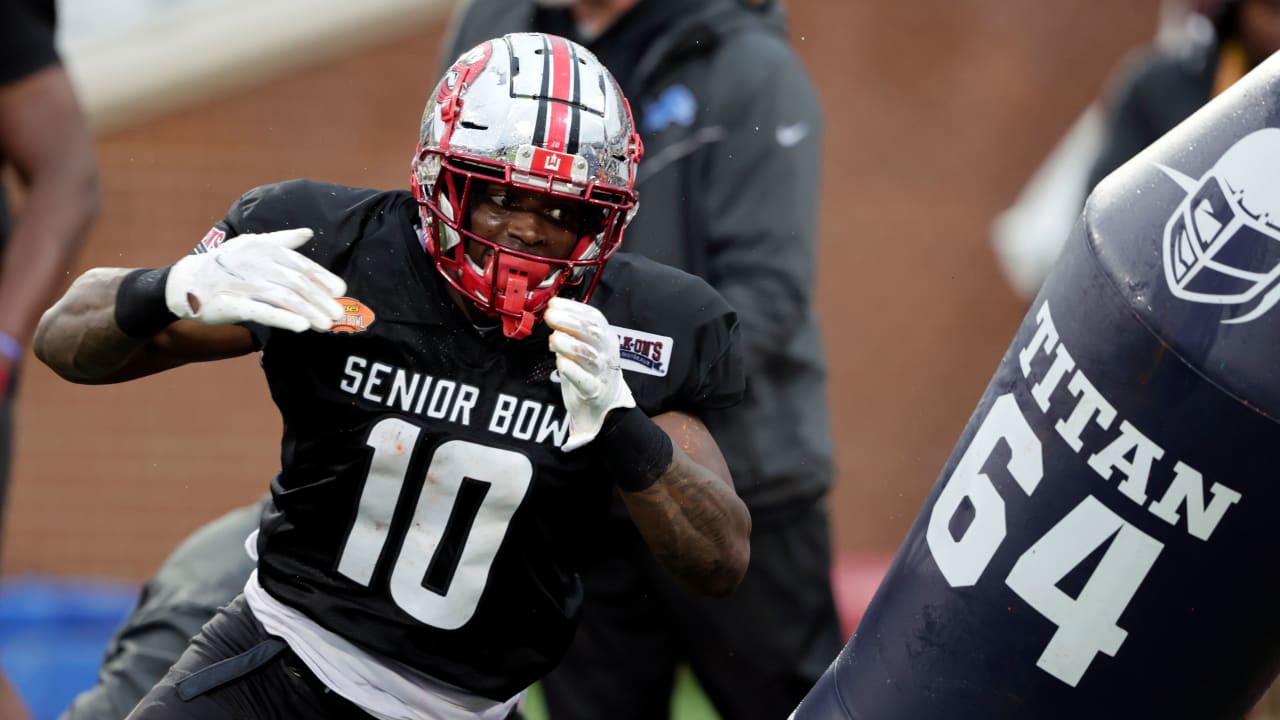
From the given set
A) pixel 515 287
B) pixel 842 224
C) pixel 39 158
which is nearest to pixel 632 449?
pixel 515 287

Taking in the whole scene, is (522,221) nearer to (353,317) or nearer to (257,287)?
(353,317)

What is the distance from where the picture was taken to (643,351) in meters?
2.50

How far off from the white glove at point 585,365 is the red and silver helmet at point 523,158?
12cm

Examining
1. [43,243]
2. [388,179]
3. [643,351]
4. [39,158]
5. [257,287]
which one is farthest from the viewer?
[388,179]

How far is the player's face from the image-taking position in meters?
2.44

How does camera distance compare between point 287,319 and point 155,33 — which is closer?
point 287,319

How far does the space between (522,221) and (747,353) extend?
49.1 inches

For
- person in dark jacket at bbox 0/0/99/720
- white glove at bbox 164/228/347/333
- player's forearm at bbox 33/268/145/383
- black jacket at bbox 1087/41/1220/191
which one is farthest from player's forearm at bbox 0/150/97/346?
black jacket at bbox 1087/41/1220/191

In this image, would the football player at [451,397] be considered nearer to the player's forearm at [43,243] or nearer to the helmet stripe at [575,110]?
the helmet stripe at [575,110]

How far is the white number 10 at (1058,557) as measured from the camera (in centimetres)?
225

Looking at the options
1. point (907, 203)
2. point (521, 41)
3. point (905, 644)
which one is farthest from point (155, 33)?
point (905, 644)

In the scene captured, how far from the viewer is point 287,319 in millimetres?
2246

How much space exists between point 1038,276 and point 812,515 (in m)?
2.71

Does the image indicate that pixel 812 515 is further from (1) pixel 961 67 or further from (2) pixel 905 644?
(1) pixel 961 67
